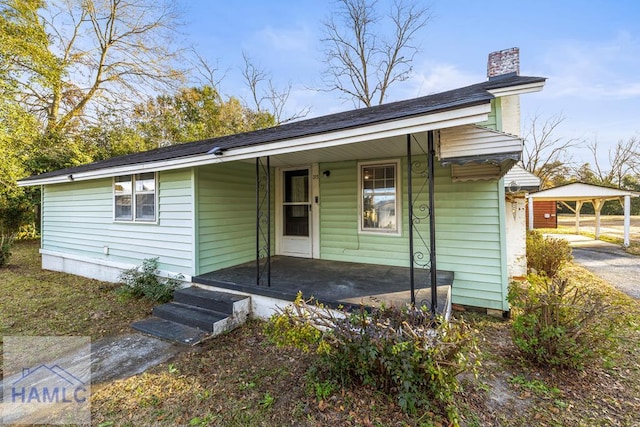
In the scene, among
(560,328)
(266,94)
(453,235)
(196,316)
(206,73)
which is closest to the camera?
(560,328)

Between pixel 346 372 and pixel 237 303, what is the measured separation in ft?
6.78

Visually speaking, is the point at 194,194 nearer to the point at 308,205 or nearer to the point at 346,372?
the point at 308,205

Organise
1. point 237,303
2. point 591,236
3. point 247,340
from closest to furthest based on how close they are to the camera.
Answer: point 247,340 < point 237,303 < point 591,236

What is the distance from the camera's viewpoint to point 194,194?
4789 millimetres

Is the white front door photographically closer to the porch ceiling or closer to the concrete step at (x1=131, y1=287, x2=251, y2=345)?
the porch ceiling

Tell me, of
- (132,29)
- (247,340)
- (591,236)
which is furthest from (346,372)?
(132,29)

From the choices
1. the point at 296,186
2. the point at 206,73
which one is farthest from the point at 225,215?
the point at 206,73

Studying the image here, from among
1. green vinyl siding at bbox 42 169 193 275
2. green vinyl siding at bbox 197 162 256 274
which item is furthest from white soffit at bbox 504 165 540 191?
green vinyl siding at bbox 42 169 193 275

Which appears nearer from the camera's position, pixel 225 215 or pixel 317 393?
pixel 317 393

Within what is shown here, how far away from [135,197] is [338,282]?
182 inches

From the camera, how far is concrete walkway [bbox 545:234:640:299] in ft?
19.7

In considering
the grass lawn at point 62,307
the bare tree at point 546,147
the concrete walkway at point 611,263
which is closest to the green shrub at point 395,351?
the grass lawn at point 62,307

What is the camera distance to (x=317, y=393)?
2396 mm

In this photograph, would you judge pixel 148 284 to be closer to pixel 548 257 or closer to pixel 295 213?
pixel 295 213
